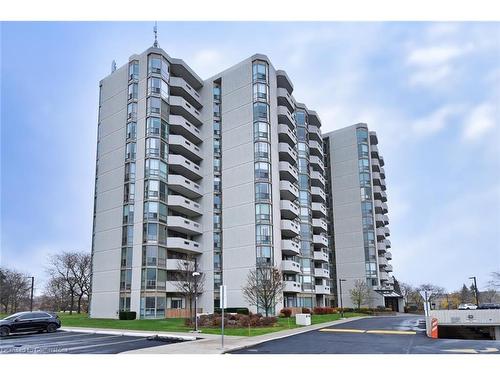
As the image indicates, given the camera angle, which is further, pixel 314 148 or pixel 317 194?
pixel 314 148

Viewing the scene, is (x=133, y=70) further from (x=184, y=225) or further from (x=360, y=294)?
(x=360, y=294)

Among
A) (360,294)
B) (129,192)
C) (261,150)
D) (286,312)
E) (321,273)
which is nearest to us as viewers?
(286,312)

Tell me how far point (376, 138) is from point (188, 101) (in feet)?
144

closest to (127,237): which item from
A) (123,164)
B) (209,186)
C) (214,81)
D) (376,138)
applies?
(123,164)

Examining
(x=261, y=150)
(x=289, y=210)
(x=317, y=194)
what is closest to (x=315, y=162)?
(x=317, y=194)

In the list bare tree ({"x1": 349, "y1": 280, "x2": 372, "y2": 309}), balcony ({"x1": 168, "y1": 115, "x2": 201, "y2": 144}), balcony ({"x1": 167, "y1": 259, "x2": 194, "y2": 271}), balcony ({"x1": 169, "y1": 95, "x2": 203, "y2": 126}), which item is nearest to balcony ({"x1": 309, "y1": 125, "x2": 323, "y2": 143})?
balcony ({"x1": 169, "y1": 95, "x2": 203, "y2": 126})

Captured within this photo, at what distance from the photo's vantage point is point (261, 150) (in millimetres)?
56219

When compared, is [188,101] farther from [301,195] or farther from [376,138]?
[376,138]

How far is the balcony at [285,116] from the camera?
61.8m

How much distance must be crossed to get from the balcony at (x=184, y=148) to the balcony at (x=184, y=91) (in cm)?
631

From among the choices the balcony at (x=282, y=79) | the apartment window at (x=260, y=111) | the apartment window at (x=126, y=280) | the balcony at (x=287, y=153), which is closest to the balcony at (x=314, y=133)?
the balcony at (x=287, y=153)

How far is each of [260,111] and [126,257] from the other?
23463 millimetres

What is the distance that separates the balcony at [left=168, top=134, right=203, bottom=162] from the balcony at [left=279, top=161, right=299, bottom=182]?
10.7 metres

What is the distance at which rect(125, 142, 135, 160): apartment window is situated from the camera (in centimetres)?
5294
